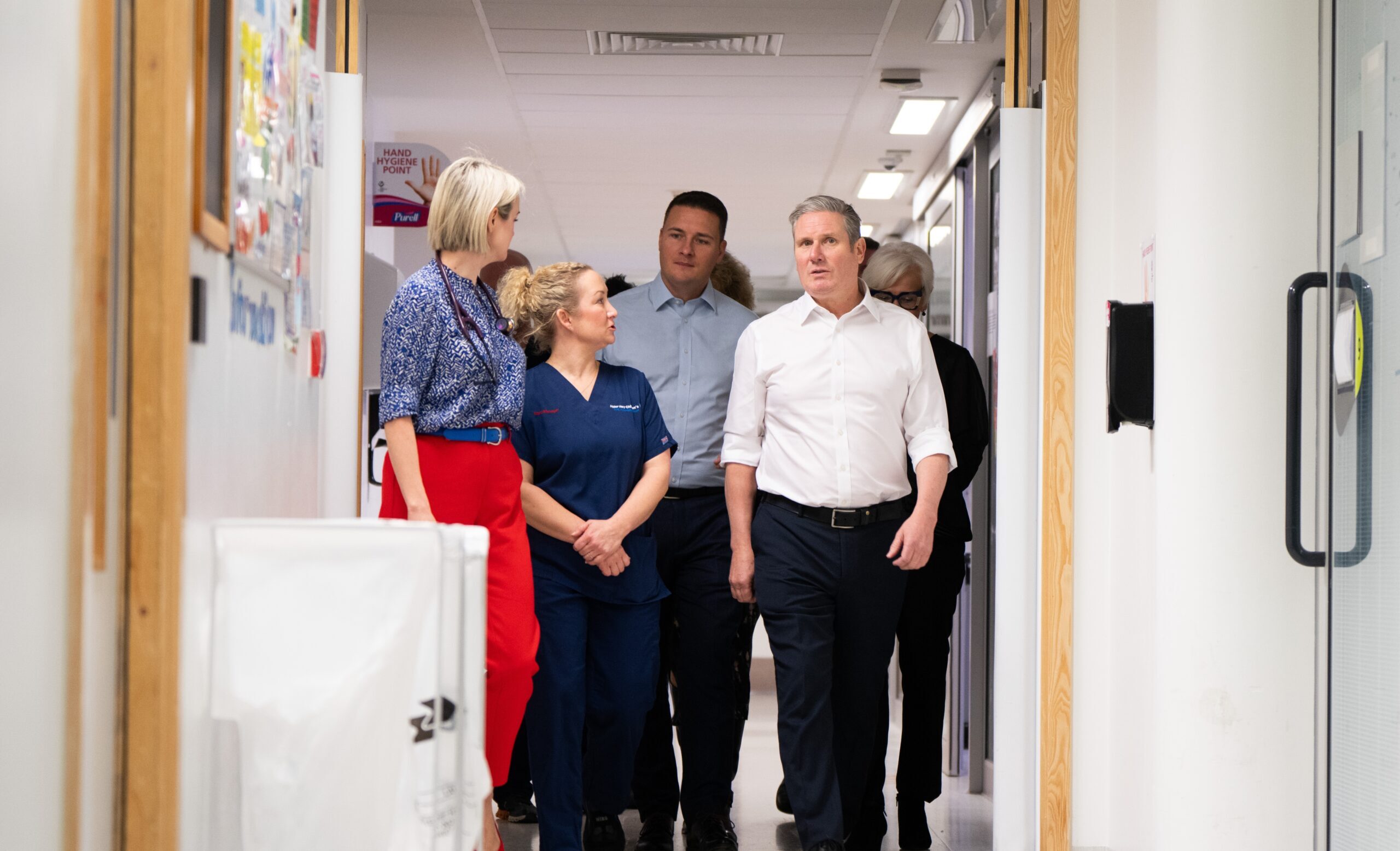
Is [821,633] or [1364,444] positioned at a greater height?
[1364,444]

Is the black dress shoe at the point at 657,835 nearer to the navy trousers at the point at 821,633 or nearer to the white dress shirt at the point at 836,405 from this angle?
the navy trousers at the point at 821,633

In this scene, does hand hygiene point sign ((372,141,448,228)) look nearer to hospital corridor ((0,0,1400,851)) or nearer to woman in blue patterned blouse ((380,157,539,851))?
hospital corridor ((0,0,1400,851))

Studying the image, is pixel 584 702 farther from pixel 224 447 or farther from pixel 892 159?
pixel 892 159

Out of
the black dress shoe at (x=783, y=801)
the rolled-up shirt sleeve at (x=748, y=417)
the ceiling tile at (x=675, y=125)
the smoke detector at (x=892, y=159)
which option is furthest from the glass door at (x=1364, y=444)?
the smoke detector at (x=892, y=159)

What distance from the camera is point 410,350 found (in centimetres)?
274

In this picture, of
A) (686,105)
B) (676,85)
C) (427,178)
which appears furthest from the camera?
(686,105)

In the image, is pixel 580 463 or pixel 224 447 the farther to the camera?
pixel 580 463

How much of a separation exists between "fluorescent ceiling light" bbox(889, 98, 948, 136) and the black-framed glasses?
2103 millimetres

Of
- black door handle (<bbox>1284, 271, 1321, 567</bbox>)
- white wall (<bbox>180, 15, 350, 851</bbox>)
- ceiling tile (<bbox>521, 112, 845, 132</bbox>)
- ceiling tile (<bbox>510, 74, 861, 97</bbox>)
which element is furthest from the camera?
ceiling tile (<bbox>521, 112, 845, 132</bbox>)

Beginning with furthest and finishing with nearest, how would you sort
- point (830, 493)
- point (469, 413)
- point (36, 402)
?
point (830, 493), point (469, 413), point (36, 402)

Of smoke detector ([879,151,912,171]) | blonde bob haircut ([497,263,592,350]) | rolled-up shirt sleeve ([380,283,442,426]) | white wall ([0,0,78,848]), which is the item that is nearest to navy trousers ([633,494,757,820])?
blonde bob haircut ([497,263,592,350])

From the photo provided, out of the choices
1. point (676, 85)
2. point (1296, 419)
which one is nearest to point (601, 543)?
point (1296, 419)

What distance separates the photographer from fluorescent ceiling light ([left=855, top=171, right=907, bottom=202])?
7277 mm

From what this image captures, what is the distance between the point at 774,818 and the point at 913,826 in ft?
1.45
